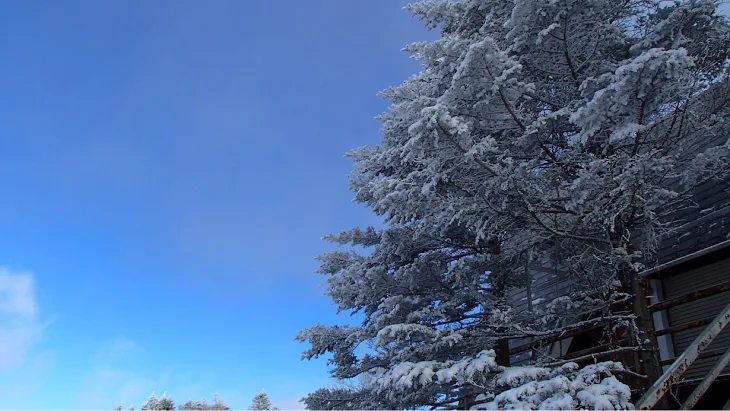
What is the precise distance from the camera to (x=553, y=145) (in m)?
6.19

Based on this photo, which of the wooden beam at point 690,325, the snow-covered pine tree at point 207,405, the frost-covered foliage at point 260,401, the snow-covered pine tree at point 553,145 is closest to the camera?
the snow-covered pine tree at point 553,145

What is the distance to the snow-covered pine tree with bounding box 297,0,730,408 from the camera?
472 centimetres

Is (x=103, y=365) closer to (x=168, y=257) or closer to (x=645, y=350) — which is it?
(x=168, y=257)

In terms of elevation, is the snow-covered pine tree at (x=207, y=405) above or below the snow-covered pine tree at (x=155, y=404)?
below

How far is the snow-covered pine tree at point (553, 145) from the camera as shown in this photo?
15.5ft

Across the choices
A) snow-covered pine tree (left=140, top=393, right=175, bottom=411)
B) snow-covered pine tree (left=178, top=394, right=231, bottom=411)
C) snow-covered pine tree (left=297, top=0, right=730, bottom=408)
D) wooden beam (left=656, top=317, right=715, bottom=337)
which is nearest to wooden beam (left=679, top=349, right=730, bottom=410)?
snow-covered pine tree (left=297, top=0, right=730, bottom=408)

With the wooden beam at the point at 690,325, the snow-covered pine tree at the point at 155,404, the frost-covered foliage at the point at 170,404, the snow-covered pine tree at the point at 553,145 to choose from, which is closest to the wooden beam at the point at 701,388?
the snow-covered pine tree at the point at 553,145

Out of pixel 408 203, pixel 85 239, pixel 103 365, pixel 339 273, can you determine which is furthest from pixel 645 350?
pixel 103 365

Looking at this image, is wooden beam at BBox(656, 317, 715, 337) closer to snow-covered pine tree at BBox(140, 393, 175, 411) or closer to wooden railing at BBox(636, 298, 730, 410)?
wooden railing at BBox(636, 298, 730, 410)

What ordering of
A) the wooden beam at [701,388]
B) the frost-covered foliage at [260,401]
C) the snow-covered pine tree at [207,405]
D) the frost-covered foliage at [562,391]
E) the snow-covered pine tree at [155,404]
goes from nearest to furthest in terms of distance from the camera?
the wooden beam at [701,388], the frost-covered foliage at [562,391], the snow-covered pine tree at [155,404], the snow-covered pine tree at [207,405], the frost-covered foliage at [260,401]

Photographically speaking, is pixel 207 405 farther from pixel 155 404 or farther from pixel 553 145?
pixel 553 145

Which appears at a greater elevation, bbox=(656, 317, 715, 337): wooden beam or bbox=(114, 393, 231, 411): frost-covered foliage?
bbox=(656, 317, 715, 337): wooden beam

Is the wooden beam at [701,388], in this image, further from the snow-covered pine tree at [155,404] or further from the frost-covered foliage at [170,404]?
the snow-covered pine tree at [155,404]

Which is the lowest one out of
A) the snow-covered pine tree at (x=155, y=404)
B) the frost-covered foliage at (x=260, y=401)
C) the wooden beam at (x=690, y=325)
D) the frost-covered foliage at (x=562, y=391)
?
the frost-covered foliage at (x=260, y=401)
